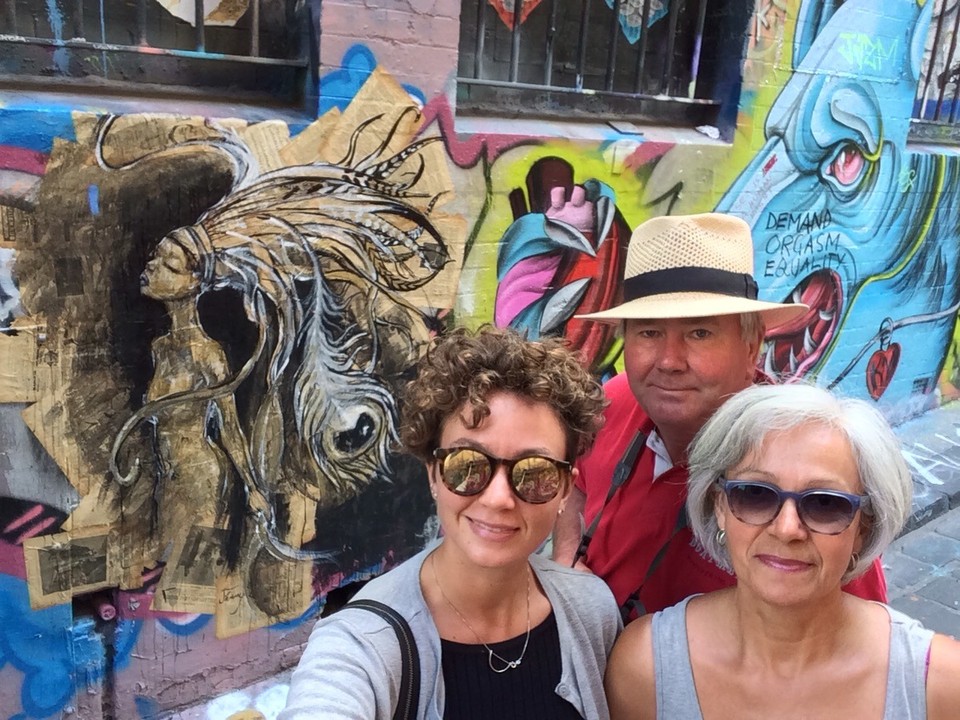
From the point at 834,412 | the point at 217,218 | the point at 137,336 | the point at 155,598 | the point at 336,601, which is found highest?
the point at 217,218

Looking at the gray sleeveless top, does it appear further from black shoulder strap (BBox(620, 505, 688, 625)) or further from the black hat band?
the black hat band

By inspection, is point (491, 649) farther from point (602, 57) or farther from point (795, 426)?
point (602, 57)

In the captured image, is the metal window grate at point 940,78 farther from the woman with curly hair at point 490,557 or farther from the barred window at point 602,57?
the woman with curly hair at point 490,557

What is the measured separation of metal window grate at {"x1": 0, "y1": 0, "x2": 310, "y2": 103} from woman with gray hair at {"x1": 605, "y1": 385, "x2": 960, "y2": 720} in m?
2.18

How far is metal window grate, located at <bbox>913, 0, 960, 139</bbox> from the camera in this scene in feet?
17.9

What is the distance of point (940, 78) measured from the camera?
5684mm

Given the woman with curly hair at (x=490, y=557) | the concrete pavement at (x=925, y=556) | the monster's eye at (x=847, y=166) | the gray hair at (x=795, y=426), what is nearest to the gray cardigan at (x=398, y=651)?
the woman with curly hair at (x=490, y=557)

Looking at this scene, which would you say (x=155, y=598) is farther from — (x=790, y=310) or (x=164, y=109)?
(x=790, y=310)

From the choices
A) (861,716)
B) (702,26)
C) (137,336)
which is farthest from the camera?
(702,26)

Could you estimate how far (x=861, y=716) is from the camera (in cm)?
160

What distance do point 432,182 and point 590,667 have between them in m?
2.11

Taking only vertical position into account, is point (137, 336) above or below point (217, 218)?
below

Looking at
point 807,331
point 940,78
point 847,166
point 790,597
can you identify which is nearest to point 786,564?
point 790,597

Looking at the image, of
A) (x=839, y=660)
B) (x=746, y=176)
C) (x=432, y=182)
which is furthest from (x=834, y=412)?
(x=746, y=176)
